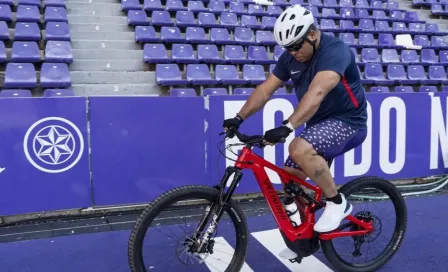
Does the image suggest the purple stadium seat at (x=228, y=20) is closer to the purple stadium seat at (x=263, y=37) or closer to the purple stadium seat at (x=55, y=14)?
the purple stadium seat at (x=263, y=37)

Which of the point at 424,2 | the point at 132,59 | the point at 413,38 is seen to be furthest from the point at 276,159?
the point at 424,2

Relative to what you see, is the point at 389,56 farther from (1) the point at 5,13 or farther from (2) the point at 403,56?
(1) the point at 5,13

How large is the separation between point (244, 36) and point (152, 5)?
2121 millimetres

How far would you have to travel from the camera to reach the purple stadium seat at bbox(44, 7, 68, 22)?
832cm

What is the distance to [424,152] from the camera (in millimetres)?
6148

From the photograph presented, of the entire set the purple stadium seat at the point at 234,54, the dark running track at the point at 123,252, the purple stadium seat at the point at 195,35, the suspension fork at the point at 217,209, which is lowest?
the dark running track at the point at 123,252

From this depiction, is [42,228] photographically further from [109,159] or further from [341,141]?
[341,141]

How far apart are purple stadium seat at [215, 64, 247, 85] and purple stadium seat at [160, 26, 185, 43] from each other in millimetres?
1118

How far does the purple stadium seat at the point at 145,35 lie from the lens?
8.59 m

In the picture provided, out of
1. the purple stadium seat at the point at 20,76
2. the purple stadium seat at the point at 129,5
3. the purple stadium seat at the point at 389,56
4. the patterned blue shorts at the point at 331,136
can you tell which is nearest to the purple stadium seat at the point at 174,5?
the purple stadium seat at the point at 129,5

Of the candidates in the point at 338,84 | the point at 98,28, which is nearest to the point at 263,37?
the point at 98,28

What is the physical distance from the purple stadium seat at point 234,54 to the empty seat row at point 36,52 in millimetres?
2930

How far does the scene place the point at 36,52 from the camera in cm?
731

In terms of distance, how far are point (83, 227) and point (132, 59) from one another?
15.0 ft
